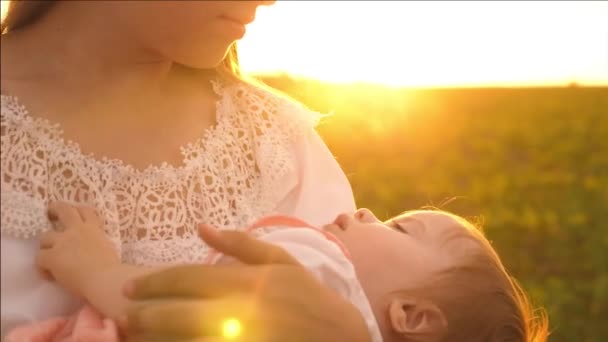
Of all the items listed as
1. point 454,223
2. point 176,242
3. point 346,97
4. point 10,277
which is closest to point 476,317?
point 454,223

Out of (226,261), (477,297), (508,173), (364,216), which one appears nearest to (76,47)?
(226,261)

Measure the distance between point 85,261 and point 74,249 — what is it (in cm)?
4

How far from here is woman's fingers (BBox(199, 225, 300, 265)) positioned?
1.90 metres

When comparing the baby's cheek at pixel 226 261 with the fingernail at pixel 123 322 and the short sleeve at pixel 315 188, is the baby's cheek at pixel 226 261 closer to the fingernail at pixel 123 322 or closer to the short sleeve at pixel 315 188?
the fingernail at pixel 123 322

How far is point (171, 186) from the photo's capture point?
2.44m

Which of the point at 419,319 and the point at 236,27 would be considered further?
the point at 419,319

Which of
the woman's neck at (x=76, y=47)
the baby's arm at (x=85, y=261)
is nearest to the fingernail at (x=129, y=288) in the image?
the baby's arm at (x=85, y=261)

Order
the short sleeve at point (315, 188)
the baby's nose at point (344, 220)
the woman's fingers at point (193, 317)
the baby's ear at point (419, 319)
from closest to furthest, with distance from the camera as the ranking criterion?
the woman's fingers at point (193, 317), the baby's ear at point (419, 319), the baby's nose at point (344, 220), the short sleeve at point (315, 188)

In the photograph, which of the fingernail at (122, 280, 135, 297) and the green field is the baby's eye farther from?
the fingernail at (122, 280, 135, 297)

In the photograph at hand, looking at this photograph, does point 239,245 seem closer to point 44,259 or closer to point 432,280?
point 44,259

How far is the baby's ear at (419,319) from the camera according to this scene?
240 centimetres

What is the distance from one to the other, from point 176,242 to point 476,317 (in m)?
0.78

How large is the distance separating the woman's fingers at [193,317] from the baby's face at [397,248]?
1.95 ft

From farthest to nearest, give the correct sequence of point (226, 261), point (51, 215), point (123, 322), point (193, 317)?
point (51, 215), point (226, 261), point (123, 322), point (193, 317)
